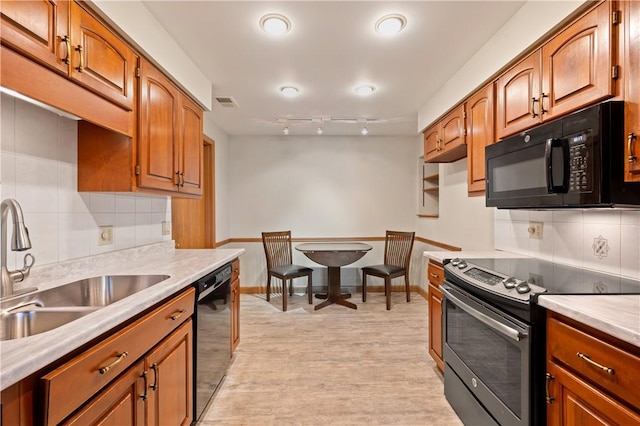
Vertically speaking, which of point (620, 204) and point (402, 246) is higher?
point (620, 204)

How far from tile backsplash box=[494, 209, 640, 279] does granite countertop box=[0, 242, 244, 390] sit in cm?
214

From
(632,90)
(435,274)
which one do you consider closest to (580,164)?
(632,90)

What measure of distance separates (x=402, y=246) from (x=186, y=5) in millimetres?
3522

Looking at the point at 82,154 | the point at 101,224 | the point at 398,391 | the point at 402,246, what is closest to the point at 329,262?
the point at 402,246

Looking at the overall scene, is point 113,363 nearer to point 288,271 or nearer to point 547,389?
point 547,389

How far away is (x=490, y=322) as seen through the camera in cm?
143

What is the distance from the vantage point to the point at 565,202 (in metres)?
1.35

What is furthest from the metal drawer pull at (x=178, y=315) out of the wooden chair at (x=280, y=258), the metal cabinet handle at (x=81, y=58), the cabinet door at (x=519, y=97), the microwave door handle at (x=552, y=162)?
the wooden chair at (x=280, y=258)

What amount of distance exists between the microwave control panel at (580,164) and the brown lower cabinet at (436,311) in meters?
1.03

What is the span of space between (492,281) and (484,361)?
43cm

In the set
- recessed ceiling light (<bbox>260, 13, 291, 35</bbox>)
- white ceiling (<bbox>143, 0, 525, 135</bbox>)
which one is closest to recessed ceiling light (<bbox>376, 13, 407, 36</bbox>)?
white ceiling (<bbox>143, 0, 525, 135</bbox>)

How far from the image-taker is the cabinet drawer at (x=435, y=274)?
217 cm

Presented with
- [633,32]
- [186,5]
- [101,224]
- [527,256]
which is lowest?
[527,256]

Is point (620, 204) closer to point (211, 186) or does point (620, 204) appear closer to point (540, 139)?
point (540, 139)
